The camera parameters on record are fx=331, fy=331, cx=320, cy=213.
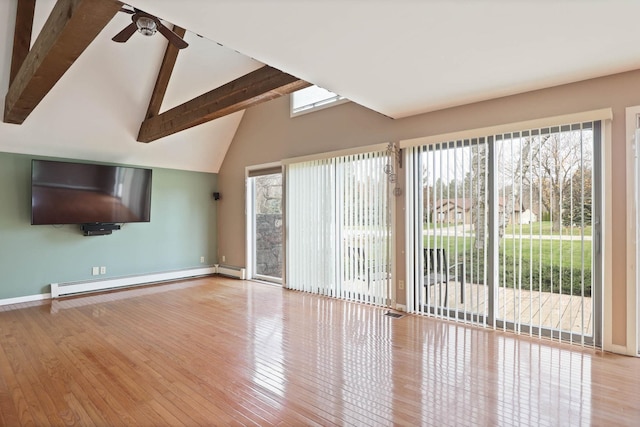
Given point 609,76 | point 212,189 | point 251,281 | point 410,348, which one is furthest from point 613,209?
point 212,189

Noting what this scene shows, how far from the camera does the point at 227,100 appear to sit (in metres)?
4.02

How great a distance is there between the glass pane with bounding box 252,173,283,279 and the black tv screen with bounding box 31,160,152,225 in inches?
78.5

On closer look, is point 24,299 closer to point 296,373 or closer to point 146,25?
point 146,25

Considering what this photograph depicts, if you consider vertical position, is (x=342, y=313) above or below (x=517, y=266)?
below

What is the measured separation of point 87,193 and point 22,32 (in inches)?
94.4

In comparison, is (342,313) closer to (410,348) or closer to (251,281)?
(410,348)

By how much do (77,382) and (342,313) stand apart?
108 inches

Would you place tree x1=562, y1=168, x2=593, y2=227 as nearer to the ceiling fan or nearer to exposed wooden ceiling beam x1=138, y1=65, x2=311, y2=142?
exposed wooden ceiling beam x1=138, y1=65, x2=311, y2=142

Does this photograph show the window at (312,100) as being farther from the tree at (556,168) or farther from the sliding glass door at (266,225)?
the tree at (556,168)

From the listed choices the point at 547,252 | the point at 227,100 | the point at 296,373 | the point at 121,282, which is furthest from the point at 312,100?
the point at 121,282

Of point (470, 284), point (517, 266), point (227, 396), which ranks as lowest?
point (227, 396)

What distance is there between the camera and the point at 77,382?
8.30 ft

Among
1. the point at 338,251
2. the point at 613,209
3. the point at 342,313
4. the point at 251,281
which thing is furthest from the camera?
the point at 251,281

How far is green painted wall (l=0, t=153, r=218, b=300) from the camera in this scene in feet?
15.9
